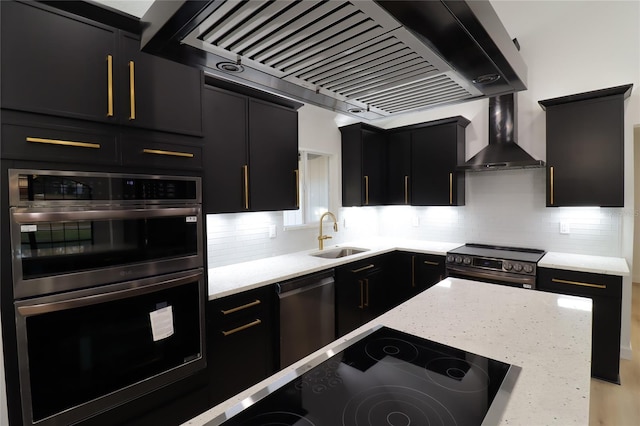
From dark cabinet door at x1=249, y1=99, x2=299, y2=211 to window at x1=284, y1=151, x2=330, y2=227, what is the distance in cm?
68

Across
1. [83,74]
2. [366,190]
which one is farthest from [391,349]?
[366,190]

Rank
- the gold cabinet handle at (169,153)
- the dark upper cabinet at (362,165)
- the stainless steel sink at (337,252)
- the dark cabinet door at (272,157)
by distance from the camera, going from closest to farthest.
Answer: the gold cabinet handle at (169,153), the dark cabinet door at (272,157), the stainless steel sink at (337,252), the dark upper cabinet at (362,165)

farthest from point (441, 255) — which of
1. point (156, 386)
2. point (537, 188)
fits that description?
point (156, 386)

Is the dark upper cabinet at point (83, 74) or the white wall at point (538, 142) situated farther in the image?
the white wall at point (538, 142)

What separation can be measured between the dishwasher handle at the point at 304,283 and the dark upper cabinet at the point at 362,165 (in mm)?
1257

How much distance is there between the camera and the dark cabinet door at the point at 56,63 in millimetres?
1312

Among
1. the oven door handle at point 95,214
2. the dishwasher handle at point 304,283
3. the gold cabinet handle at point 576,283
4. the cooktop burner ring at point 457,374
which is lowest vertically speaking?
the gold cabinet handle at point 576,283

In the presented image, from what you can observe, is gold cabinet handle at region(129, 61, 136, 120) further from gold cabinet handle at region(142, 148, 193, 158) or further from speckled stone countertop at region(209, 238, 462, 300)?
speckled stone countertop at region(209, 238, 462, 300)

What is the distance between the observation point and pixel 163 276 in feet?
5.76

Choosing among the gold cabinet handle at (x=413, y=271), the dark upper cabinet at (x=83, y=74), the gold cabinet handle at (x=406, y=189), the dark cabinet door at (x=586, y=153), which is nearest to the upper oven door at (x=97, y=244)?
the dark upper cabinet at (x=83, y=74)

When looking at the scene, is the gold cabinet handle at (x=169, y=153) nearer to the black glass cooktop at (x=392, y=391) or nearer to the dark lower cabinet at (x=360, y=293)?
the black glass cooktop at (x=392, y=391)

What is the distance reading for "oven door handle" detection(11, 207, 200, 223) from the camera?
1.34 metres

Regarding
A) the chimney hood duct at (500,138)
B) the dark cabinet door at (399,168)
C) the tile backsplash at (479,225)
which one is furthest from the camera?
the dark cabinet door at (399,168)

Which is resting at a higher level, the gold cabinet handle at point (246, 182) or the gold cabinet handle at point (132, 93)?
the gold cabinet handle at point (132, 93)
